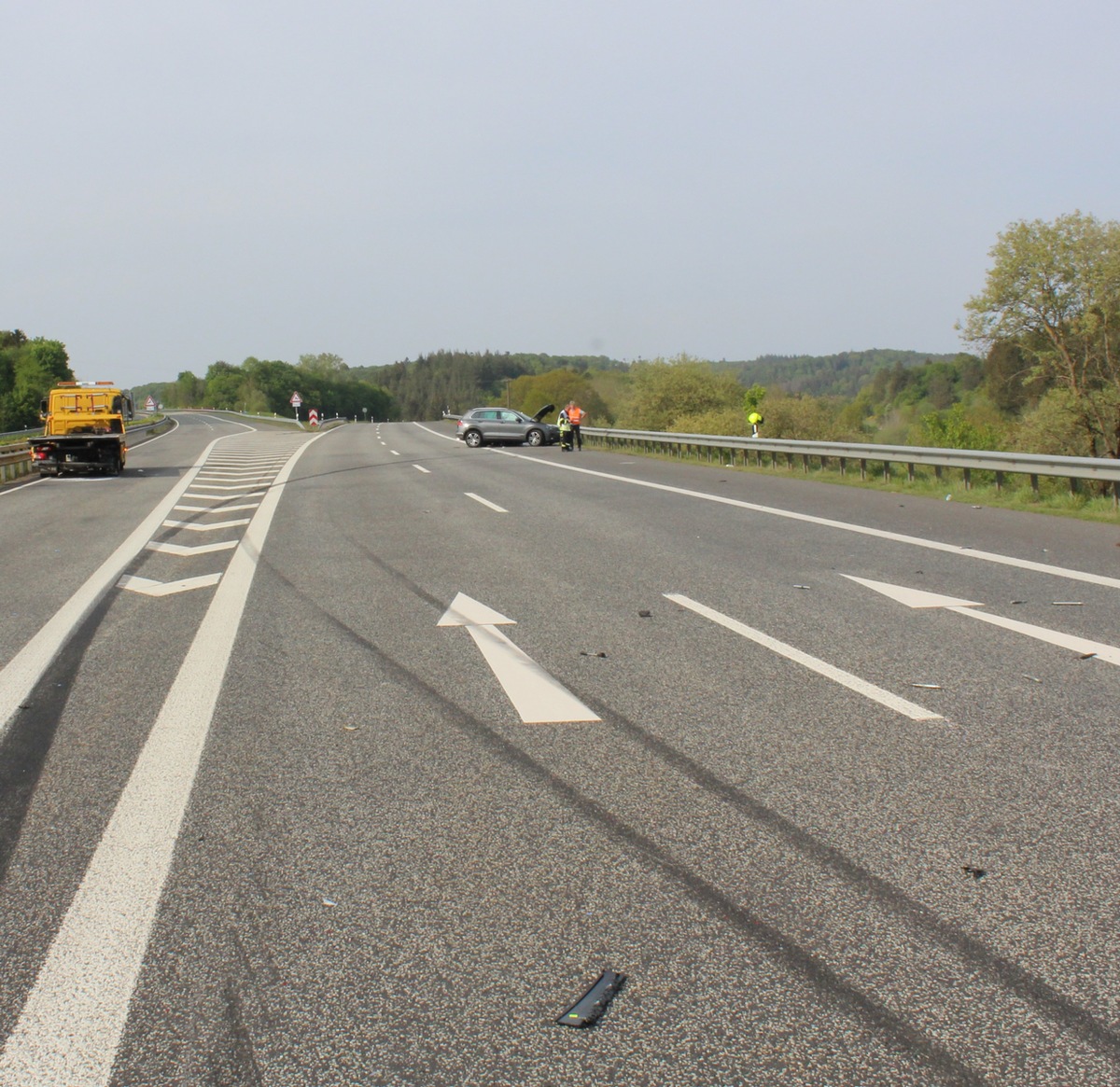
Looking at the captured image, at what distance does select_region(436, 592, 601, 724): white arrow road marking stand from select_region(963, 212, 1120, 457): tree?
33.6m

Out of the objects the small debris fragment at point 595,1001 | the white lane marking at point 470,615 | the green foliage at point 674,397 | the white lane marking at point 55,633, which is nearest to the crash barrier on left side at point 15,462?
the white lane marking at point 55,633

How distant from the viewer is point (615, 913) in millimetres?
3014

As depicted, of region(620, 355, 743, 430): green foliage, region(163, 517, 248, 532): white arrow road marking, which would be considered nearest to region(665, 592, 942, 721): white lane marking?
region(163, 517, 248, 532): white arrow road marking

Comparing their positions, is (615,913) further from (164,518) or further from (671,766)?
(164,518)

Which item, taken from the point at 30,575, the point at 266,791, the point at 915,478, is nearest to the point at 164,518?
the point at 30,575

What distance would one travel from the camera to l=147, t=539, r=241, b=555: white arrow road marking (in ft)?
36.8

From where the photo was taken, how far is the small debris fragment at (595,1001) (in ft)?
8.22

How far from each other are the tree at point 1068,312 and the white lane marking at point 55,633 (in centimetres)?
3359

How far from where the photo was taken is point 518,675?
19.1ft

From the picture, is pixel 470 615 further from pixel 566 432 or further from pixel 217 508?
pixel 566 432

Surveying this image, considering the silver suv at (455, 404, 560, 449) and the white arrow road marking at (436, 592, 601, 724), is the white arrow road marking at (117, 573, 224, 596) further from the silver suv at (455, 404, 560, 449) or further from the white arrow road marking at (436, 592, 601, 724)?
the silver suv at (455, 404, 560, 449)

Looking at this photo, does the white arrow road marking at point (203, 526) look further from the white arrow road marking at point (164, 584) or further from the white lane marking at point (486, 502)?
the white arrow road marking at point (164, 584)

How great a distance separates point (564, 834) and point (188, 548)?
919 centimetres

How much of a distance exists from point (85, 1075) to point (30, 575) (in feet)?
28.3
